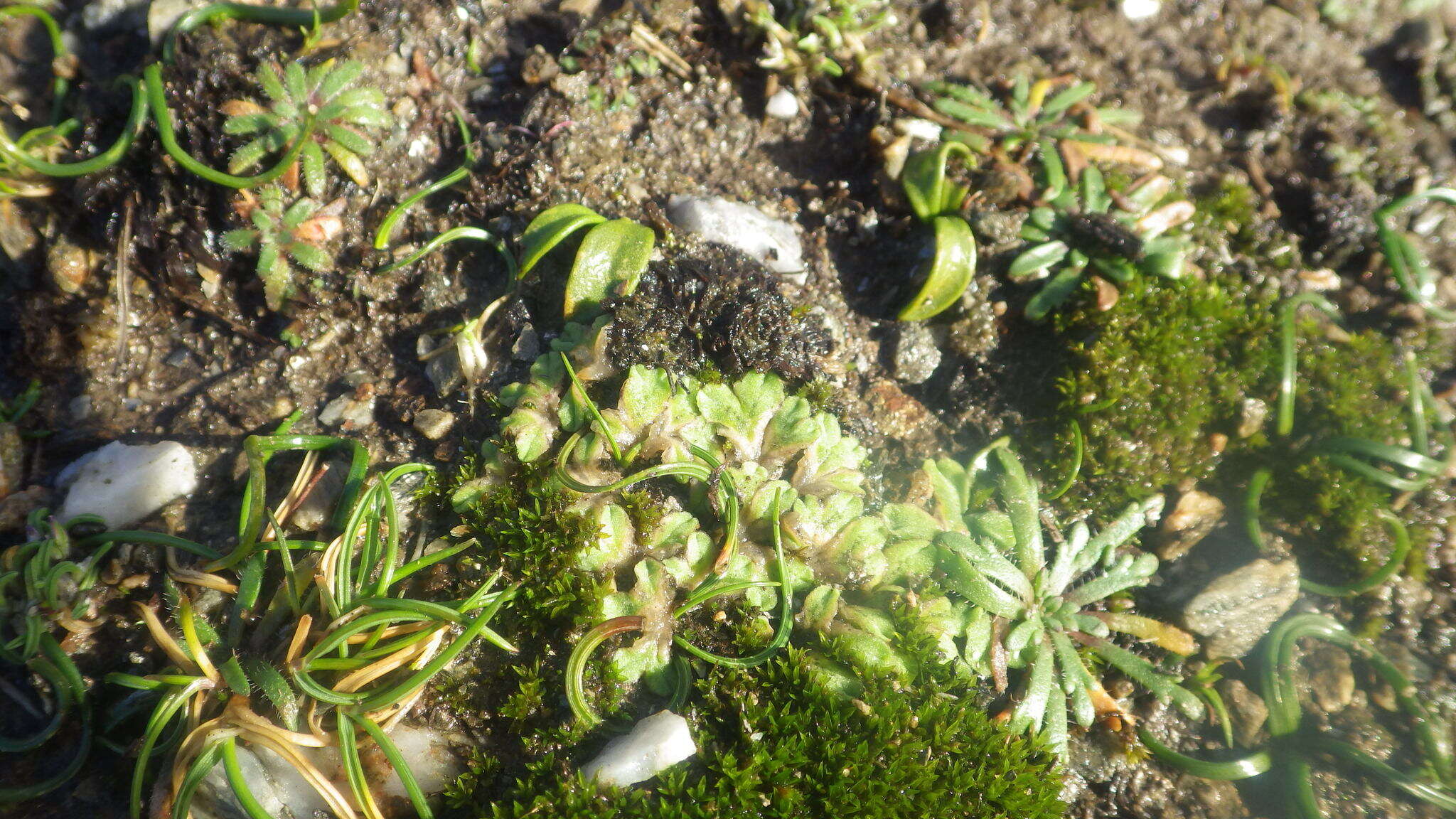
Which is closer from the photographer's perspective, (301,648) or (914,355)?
(301,648)

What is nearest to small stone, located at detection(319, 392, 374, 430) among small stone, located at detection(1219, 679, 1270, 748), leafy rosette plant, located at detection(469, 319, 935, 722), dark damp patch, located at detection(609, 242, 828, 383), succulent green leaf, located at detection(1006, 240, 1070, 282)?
leafy rosette plant, located at detection(469, 319, 935, 722)

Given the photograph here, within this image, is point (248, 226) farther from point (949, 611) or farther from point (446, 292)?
point (949, 611)

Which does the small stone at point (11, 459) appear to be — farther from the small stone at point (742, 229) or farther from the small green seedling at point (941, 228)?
the small green seedling at point (941, 228)

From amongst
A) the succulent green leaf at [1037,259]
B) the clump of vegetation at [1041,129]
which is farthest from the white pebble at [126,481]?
the clump of vegetation at [1041,129]

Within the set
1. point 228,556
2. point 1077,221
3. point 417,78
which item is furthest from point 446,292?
point 1077,221

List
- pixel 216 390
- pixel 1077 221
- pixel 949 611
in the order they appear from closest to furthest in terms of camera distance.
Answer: pixel 949 611
pixel 216 390
pixel 1077 221

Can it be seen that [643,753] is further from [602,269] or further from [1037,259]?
[1037,259]

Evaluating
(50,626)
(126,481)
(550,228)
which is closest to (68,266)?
(126,481)
